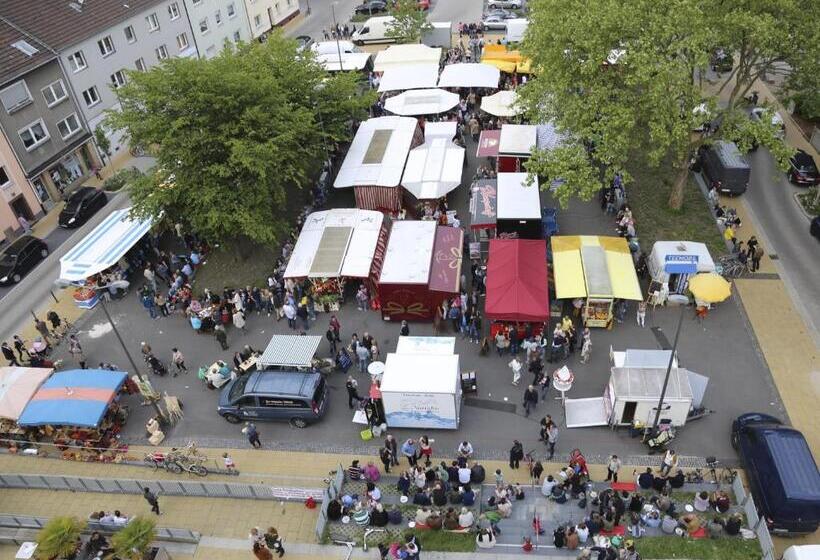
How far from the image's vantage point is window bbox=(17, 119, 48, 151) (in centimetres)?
3306

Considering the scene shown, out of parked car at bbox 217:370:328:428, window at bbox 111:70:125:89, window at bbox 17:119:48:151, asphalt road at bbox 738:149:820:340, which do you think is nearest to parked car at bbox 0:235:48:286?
window at bbox 17:119:48:151

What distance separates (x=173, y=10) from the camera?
44938 mm

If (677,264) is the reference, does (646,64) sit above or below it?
above

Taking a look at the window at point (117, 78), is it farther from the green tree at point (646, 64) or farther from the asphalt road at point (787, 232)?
the asphalt road at point (787, 232)

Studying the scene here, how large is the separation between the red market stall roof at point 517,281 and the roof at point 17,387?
16.1 metres

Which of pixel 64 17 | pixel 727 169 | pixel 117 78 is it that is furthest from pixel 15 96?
pixel 727 169

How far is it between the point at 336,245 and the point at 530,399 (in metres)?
10.6

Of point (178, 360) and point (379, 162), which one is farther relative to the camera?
point (379, 162)

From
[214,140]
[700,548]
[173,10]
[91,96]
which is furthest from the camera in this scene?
[173,10]

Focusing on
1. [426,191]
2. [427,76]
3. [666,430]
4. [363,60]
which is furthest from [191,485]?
[363,60]

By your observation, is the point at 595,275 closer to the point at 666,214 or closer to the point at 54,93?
the point at 666,214

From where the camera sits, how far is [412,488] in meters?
18.3

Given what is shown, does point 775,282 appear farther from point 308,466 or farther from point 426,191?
point 308,466

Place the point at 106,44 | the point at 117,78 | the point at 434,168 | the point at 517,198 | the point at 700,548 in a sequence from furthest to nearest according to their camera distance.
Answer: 1. the point at 117,78
2. the point at 106,44
3. the point at 434,168
4. the point at 517,198
5. the point at 700,548
